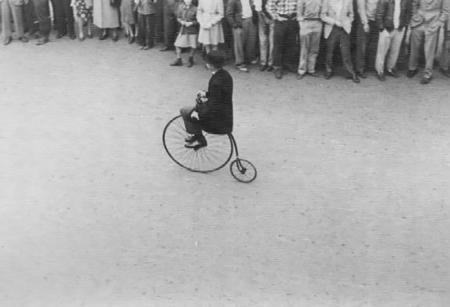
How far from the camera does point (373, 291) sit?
27.3 feet

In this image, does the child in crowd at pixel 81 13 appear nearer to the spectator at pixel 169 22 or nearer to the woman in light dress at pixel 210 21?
the spectator at pixel 169 22

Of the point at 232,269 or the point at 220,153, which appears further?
the point at 220,153

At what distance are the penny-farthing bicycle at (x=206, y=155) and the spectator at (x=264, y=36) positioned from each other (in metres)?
2.94

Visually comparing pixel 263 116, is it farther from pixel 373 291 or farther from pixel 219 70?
pixel 373 291

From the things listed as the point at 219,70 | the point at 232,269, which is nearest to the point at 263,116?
the point at 219,70

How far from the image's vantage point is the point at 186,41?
1402cm

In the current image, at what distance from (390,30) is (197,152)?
4928 millimetres

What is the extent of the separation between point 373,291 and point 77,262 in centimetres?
364

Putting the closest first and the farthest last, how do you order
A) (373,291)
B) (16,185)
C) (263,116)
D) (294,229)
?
(373,291)
(294,229)
(16,185)
(263,116)

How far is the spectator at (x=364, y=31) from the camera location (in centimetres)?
1334

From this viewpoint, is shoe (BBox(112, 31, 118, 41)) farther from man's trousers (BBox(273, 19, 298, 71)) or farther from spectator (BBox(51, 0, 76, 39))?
man's trousers (BBox(273, 19, 298, 71))

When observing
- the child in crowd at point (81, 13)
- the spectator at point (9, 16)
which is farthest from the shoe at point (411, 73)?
the spectator at point (9, 16)

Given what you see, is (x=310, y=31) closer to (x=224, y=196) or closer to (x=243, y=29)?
(x=243, y=29)

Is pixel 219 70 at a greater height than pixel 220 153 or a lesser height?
greater
